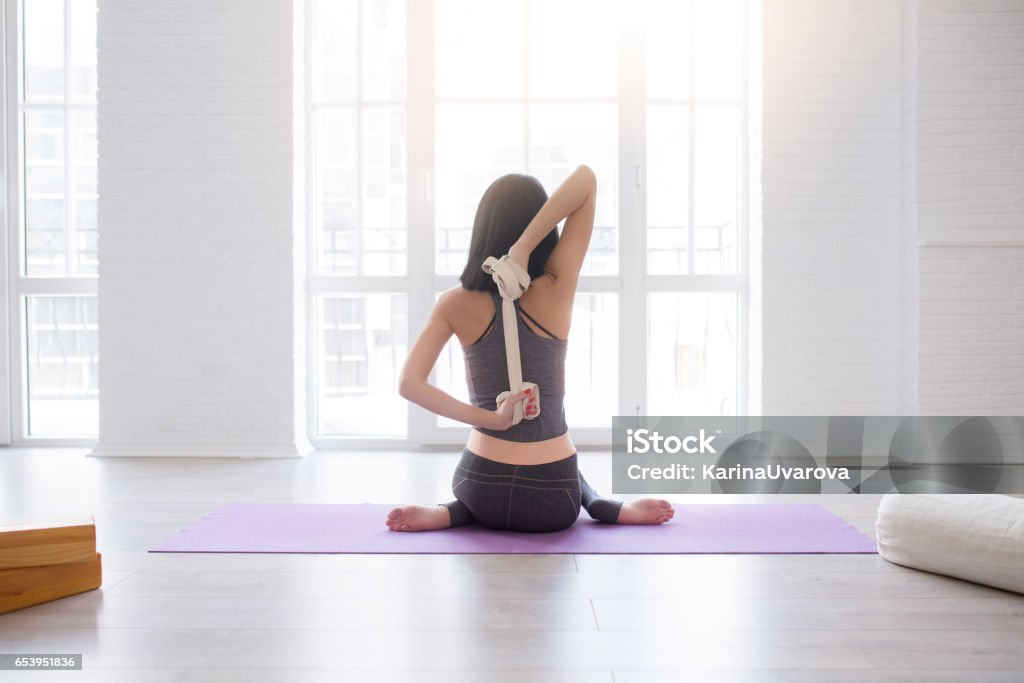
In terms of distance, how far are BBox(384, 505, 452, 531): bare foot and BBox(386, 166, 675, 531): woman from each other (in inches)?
4.1

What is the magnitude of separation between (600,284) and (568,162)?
72 centimetres

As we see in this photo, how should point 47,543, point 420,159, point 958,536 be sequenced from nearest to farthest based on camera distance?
point 47,543
point 958,536
point 420,159

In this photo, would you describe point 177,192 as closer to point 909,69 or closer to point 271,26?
point 271,26

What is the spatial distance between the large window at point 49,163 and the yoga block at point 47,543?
3110 mm

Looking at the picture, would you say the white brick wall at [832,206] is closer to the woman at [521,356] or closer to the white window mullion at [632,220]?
the white window mullion at [632,220]

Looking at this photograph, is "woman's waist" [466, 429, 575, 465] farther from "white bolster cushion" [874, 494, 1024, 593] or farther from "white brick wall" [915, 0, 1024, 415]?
"white brick wall" [915, 0, 1024, 415]

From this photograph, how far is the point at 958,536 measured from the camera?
7.25 ft

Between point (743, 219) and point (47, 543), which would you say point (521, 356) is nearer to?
point (47, 543)

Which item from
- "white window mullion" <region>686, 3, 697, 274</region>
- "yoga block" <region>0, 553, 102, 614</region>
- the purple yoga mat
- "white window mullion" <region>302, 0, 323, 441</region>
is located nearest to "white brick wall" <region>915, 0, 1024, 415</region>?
"white window mullion" <region>686, 3, 697, 274</region>

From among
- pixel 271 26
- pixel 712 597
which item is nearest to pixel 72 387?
pixel 271 26

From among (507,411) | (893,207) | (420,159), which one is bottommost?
(507,411)

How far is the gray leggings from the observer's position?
→ 8.59ft

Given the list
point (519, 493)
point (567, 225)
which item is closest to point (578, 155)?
point (567, 225)

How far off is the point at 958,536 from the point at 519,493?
1203 millimetres
